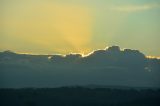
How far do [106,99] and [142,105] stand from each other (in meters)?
24.0

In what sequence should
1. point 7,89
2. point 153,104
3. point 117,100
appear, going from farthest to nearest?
point 7,89
point 117,100
point 153,104

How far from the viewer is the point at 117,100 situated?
185500 mm

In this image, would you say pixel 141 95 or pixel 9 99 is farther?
pixel 141 95

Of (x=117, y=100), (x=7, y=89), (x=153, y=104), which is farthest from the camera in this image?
(x=7, y=89)

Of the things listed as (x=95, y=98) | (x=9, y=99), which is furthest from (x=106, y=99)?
(x=9, y=99)

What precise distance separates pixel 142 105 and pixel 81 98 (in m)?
→ 26.7

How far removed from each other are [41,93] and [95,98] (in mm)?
19380

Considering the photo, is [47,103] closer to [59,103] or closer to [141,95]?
[59,103]

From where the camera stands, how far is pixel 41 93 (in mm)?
199875

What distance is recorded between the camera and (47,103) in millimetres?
172750

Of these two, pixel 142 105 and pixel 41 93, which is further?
pixel 41 93

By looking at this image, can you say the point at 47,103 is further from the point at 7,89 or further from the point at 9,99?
the point at 7,89

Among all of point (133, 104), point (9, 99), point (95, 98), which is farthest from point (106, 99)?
point (9, 99)

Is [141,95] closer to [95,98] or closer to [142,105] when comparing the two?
[95,98]
